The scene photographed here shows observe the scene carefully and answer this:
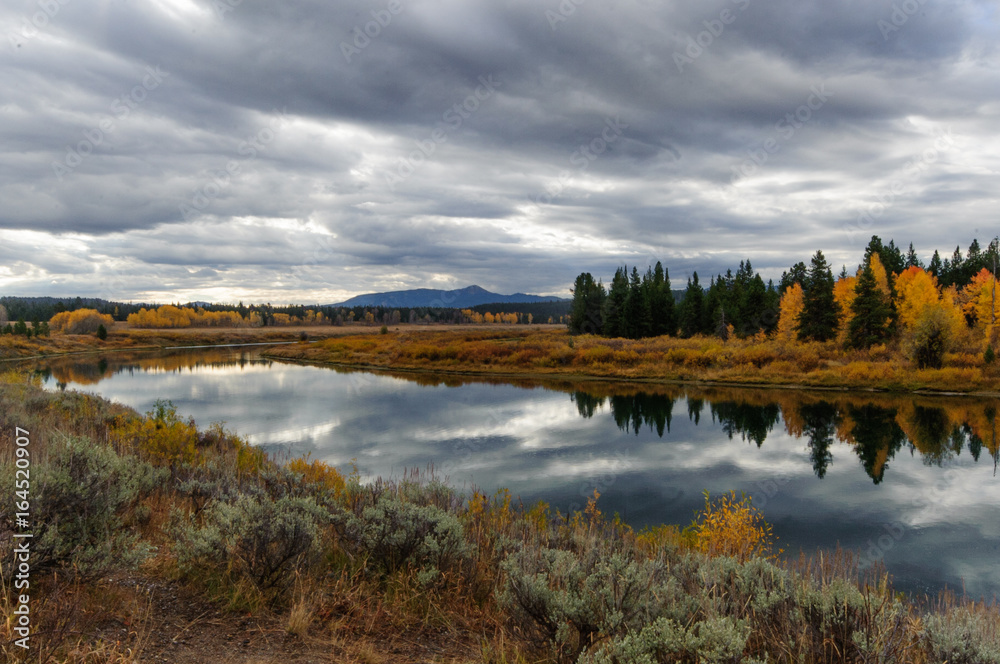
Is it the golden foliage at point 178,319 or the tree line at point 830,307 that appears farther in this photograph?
the golden foliage at point 178,319

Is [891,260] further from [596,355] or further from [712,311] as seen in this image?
[596,355]

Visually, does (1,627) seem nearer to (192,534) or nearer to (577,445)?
(192,534)

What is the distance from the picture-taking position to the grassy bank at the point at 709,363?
36500 millimetres

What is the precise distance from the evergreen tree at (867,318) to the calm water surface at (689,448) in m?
13.9

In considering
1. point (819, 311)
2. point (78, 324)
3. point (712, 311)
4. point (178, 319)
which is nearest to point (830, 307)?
point (819, 311)

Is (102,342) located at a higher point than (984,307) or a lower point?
lower

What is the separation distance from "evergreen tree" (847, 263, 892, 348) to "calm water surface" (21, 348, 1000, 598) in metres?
13.9

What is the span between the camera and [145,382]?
1784 inches

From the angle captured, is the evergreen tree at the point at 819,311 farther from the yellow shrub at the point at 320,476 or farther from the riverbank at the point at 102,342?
the riverbank at the point at 102,342

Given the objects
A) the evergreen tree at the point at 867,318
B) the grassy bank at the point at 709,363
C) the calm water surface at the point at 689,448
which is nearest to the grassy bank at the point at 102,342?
the grassy bank at the point at 709,363

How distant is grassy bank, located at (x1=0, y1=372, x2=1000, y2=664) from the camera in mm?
4289

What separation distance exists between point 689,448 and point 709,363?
80.2ft

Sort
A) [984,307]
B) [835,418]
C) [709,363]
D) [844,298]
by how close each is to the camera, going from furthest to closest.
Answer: [844,298] → [984,307] → [709,363] → [835,418]

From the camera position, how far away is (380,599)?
19.1 ft
